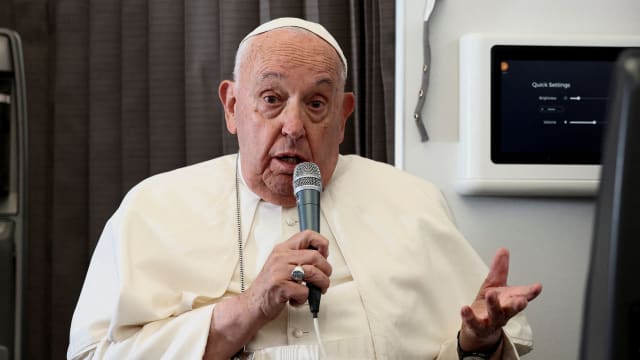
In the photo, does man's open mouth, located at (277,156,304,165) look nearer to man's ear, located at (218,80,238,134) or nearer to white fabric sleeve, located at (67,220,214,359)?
man's ear, located at (218,80,238,134)

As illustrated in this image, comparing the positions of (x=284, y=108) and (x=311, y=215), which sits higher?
(x=284, y=108)

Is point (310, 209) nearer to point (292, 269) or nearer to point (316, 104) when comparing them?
point (292, 269)

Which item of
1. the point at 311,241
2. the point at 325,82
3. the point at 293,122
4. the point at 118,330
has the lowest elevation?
the point at 118,330

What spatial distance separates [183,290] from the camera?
2.04 m

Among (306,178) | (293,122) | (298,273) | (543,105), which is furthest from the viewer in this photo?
(543,105)

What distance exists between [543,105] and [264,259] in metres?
0.92

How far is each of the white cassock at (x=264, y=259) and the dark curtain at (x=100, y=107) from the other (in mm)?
622

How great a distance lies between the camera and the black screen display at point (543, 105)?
89.2 inches

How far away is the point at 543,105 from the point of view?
2.27 metres

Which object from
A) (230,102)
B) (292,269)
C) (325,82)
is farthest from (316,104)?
(292,269)

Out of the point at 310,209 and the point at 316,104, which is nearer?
the point at 310,209

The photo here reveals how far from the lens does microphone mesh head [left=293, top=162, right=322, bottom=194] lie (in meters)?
1.85

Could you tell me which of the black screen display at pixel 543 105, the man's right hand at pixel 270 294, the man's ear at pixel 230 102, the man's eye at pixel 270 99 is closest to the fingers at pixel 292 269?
the man's right hand at pixel 270 294

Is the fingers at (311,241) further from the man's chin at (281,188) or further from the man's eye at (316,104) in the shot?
the man's eye at (316,104)
